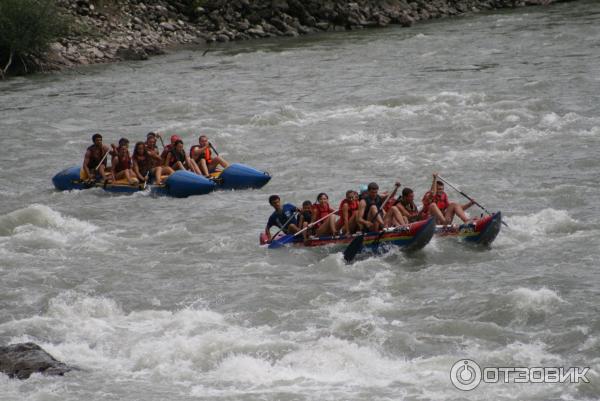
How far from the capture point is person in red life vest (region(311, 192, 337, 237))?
15.1 meters

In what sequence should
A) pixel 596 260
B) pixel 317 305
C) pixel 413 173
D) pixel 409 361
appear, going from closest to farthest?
1. pixel 409 361
2. pixel 317 305
3. pixel 596 260
4. pixel 413 173

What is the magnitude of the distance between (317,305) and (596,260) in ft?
12.8

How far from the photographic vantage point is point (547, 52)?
3017cm

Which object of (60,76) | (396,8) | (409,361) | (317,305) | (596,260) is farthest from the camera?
(396,8)

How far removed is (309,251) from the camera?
15219mm

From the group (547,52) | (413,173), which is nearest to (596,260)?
(413,173)

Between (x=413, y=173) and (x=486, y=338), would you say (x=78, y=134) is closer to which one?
(x=413, y=173)

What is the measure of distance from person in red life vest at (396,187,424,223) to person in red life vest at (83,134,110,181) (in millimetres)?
6644

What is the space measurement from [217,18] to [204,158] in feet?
69.3

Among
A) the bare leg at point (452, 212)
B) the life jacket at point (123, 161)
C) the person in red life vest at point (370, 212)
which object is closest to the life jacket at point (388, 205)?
the person in red life vest at point (370, 212)

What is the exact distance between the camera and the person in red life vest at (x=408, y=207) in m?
15.2

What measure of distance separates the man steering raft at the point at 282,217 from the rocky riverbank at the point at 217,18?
21.3 m

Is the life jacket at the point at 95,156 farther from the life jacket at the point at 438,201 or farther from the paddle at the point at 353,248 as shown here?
the life jacket at the point at 438,201

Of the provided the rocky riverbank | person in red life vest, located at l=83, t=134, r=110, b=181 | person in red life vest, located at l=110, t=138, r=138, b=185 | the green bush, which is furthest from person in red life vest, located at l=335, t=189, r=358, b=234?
the rocky riverbank
